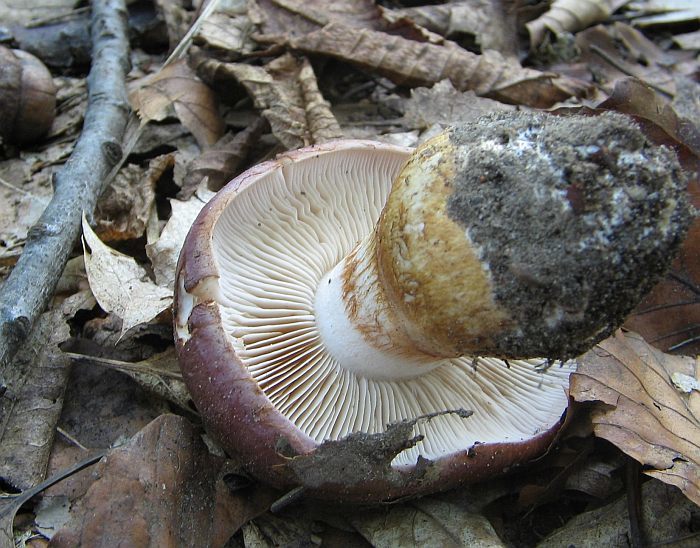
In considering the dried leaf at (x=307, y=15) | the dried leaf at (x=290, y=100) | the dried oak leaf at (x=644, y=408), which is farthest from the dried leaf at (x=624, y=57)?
the dried oak leaf at (x=644, y=408)

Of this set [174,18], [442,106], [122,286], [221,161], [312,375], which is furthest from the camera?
[174,18]

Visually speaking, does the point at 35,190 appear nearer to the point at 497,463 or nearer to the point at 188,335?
the point at 188,335

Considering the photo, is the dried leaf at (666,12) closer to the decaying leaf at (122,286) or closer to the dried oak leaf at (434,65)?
the dried oak leaf at (434,65)

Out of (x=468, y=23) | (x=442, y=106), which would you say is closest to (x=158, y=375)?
(x=442, y=106)

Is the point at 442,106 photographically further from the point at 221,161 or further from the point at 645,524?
the point at 645,524

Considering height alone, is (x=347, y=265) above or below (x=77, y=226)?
above

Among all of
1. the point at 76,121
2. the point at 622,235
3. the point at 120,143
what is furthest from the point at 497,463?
the point at 76,121

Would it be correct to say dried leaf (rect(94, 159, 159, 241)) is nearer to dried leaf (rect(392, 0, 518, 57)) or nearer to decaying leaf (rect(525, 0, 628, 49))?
dried leaf (rect(392, 0, 518, 57))
